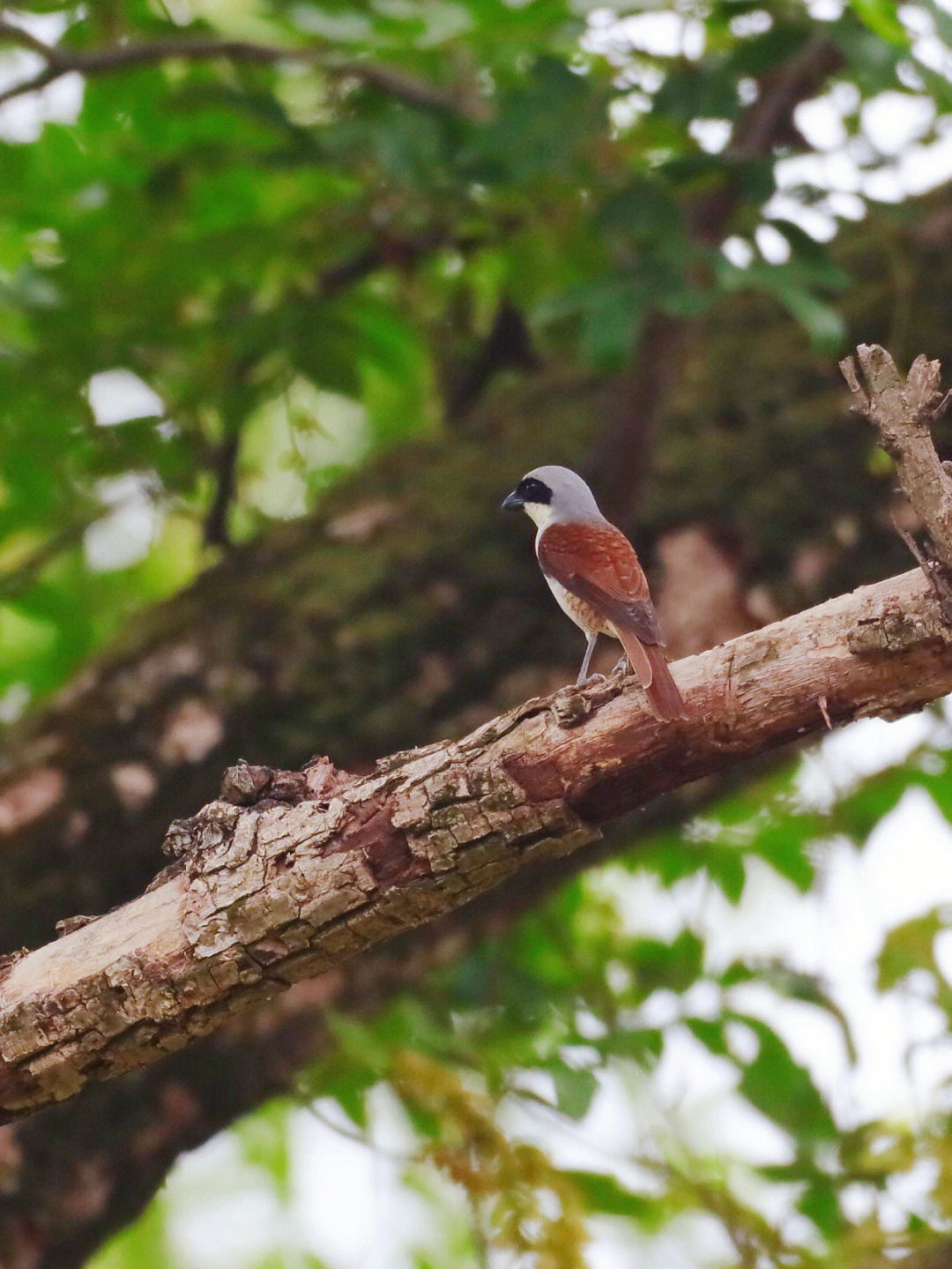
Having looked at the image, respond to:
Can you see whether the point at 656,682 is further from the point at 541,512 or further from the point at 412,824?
the point at 541,512

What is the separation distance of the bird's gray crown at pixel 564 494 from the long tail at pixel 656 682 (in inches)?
36.6

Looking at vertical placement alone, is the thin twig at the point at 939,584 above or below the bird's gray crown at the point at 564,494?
below

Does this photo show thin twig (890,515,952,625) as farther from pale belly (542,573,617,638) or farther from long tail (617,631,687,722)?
pale belly (542,573,617,638)

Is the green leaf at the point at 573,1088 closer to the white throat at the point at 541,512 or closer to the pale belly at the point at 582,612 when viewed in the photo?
the pale belly at the point at 582,612

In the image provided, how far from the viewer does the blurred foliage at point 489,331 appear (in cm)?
375

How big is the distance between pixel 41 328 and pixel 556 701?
281cm

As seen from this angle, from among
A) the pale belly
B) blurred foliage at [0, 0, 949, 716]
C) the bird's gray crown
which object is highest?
blurred foliage at [0, 0, 949, 716]

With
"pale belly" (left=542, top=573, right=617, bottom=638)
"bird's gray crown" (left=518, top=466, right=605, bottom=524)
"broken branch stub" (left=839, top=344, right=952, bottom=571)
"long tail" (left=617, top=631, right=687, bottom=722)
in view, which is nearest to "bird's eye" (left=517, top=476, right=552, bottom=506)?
"bird's gray crown" (left=518, top=466, right=605, bottom=524)

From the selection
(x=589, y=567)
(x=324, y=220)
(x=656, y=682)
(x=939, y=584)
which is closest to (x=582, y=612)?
(x=589, y=567)

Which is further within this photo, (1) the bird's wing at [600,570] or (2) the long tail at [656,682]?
(1) the bird's wing at [600,570]

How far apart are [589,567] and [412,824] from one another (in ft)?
2.88

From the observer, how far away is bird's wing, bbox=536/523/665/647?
2.86 meters

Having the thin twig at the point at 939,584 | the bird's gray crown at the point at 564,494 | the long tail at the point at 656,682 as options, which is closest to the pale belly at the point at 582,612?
the bird's gray crown at the point at 564,494

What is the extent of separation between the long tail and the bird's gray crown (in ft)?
3.05
